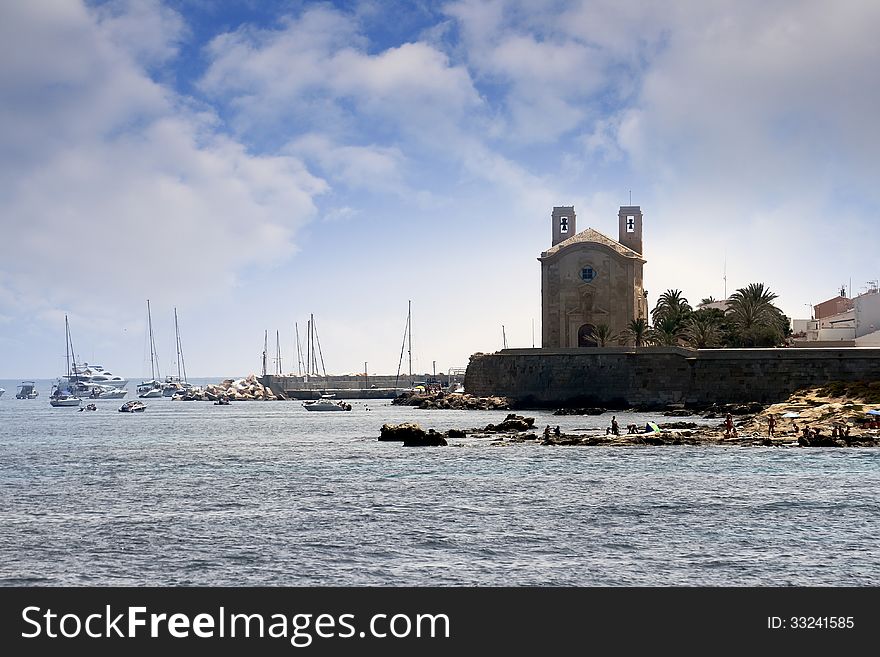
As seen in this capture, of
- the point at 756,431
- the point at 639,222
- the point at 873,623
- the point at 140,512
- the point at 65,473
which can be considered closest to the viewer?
the point at 873,623

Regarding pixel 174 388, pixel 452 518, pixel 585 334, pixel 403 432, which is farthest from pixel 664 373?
pixel 174 388

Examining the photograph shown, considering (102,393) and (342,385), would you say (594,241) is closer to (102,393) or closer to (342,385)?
(342,385)

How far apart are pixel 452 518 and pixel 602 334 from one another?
5742 cm

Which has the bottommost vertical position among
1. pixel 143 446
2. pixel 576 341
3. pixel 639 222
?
pixel 143 446

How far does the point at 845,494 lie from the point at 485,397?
5648cm

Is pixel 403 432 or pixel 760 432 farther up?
pixel 403 432

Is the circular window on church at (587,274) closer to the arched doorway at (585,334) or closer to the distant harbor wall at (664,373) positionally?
the arched doorway at (585,334)

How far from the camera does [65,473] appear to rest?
37219mm

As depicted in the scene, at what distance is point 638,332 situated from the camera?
7775cm

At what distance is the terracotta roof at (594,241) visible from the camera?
8362 centimetres

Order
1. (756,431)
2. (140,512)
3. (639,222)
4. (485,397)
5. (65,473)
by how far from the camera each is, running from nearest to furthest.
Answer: (140,512) < (65,473) < (756,431) < (485,397) < (639,222)

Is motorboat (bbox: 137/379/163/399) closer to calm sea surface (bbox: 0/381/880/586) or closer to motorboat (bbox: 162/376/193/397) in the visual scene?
motorboat (bbox: 162/376/193/397)

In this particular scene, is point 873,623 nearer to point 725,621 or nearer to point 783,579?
point 725,621

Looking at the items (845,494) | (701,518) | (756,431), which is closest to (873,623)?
(701,518)
